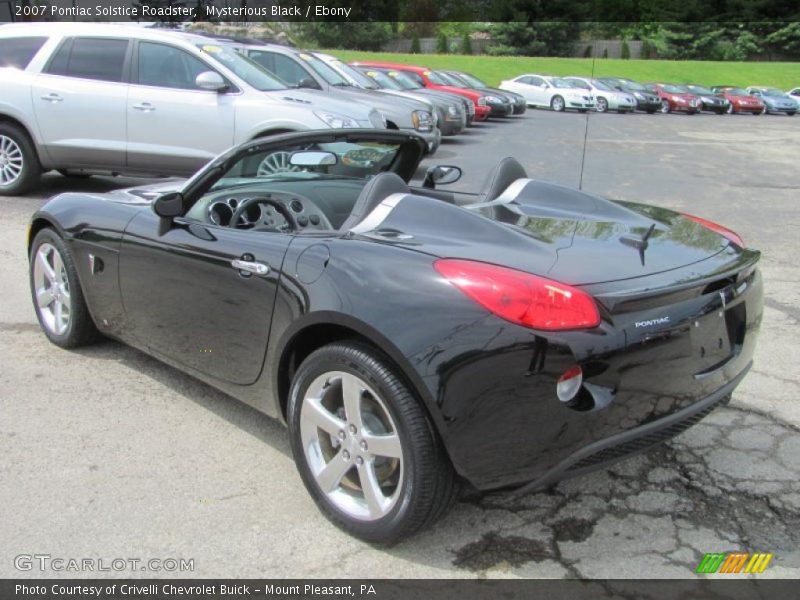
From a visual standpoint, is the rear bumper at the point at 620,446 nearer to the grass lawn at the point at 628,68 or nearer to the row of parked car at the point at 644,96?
the row of parked car at the point at 644,96

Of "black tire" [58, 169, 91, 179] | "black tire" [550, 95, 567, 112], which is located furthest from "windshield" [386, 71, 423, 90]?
"black tire" [550, 95, 567, 112]

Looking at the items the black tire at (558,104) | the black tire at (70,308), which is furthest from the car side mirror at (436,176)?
the black tire at (558,104)

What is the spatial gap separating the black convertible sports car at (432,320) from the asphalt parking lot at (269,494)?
26 cm

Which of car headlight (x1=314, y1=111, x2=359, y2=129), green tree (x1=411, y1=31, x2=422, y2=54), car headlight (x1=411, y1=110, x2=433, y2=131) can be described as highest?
green tree (x1=411, y1=31, x2=422, y2=54)

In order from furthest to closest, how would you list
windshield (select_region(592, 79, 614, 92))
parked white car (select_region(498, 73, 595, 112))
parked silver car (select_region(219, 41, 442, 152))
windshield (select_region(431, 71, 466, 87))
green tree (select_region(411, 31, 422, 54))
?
green tree (select_region(411, 31, 422, 54))
windshield (select_region(592, 79, 614, 92))
parked white car (select_region(498, 73, 595, 112))
windshield (select_region(431, 71, 466, 87))
parked silver car (select_region(219, 41, 442, 152))

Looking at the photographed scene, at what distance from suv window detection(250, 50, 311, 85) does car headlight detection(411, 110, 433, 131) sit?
5.59 feet

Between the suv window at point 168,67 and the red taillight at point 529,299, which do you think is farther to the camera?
the suv window at point 168,67

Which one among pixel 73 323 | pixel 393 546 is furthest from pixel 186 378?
pixel 393 546

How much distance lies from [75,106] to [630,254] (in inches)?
300

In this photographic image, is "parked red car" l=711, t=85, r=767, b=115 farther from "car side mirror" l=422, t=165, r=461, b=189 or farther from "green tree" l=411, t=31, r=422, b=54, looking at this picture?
"car side mirror" l=422, t=165, r=461, b=189

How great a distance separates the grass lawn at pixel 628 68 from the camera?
49.9 m

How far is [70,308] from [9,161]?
5.87 metres

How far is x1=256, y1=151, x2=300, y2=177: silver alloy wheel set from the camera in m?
3.63

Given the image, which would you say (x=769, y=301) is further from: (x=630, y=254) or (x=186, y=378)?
(x=186, y=378)
